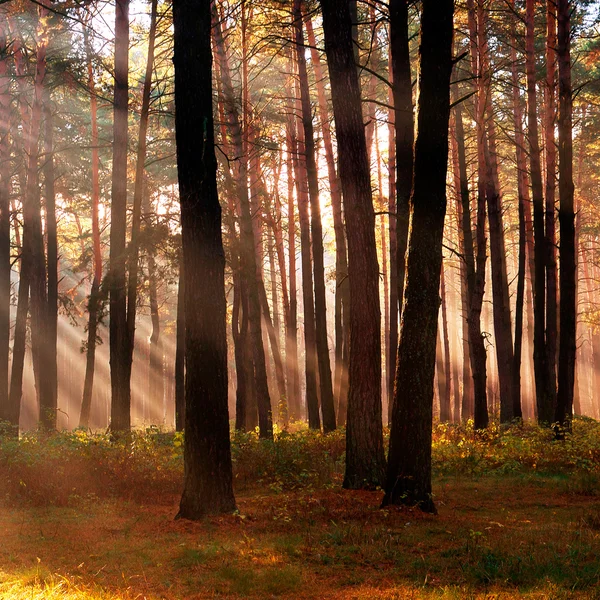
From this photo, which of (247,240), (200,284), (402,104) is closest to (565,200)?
(402,104)

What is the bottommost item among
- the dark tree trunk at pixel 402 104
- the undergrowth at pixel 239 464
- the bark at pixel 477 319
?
the undergrowth at pixel 239 464

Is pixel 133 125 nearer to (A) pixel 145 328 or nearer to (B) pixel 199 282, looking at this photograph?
(B) pixel 199 282

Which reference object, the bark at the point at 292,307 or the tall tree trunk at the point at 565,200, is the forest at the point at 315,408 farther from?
the bark at the point at 292,307

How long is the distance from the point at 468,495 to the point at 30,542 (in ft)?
20.9

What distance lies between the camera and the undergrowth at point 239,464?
11.0 metres

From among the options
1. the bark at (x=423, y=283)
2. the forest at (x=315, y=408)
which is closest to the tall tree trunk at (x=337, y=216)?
the forest at (x=315, y=408)

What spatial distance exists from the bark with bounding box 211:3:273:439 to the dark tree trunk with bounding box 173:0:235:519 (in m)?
7.88

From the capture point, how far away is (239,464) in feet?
42.4

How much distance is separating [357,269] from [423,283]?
1.90 m

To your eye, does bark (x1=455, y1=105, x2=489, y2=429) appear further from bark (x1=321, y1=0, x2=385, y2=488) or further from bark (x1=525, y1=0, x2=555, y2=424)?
bark (x1=321, y1=0, x2=385, y2=488)

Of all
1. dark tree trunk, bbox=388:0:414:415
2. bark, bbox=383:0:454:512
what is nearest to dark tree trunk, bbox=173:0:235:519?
bark, bbox=383:0:454:512

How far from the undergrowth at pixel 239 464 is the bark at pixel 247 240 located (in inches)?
80.7

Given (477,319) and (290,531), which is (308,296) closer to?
(477,319)

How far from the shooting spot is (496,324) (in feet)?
68.3
